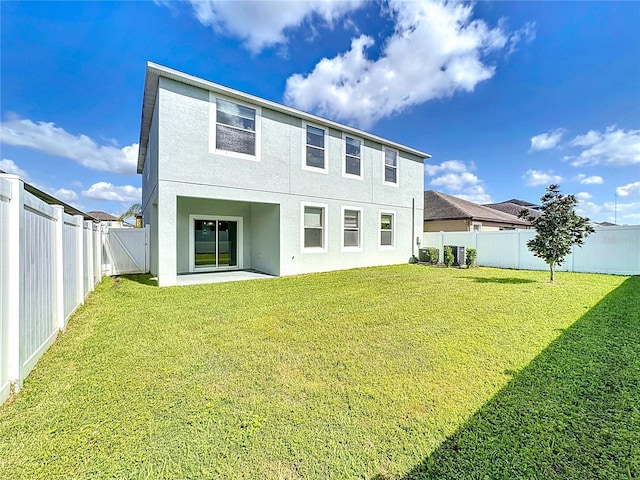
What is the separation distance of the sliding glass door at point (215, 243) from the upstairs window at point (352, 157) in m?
5.65

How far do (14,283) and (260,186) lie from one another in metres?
7.97

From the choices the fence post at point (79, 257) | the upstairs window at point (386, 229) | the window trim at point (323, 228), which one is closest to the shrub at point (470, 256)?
the upstairs window at point (386, 229)

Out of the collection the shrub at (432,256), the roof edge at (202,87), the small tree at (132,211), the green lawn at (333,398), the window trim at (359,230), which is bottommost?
the green lawn at (333,398)

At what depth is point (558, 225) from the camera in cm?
913

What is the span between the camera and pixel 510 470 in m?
1.91

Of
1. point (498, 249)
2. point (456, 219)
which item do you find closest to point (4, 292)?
point (498, 249)

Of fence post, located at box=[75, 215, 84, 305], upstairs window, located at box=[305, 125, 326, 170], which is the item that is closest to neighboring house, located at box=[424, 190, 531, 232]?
upstairs window, located at box=[305, 125, 326, 170]

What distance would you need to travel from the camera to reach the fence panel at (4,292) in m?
2.63

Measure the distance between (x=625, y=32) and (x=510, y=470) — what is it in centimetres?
1580

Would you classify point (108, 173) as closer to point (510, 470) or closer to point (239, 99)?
point (239, 99)

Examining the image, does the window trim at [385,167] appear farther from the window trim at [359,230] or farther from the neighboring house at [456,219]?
the neighboring house at [456,219]

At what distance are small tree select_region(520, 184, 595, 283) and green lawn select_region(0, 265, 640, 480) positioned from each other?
161 inches

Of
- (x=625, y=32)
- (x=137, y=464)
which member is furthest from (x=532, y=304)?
(x=625, y=32)

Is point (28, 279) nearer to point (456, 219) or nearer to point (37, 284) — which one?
point (37, 284)
